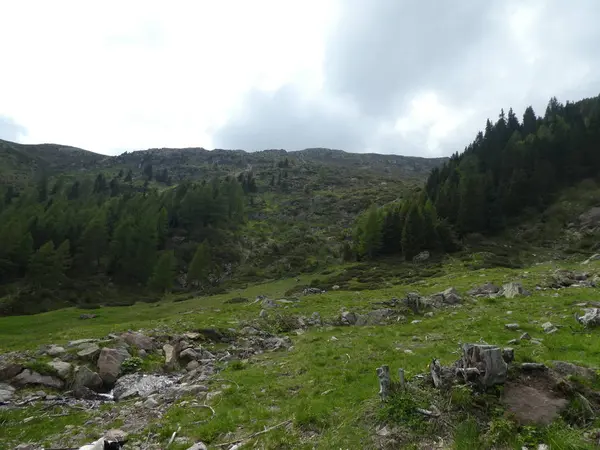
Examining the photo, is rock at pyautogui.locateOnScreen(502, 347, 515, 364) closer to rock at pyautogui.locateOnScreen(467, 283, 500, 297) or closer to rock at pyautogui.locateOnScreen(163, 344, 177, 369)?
rock at pyautogui.locateOnScreen(163, 344, 177, 369)

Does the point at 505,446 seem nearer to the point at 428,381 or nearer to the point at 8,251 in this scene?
the point at 428,381

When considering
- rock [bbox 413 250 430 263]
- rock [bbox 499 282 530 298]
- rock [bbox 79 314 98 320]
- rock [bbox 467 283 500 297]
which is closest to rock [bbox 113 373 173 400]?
rock [bbox 499 282 530 298]

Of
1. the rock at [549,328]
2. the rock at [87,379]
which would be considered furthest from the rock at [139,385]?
the rock at [549,328]

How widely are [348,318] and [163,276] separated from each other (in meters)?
57.8

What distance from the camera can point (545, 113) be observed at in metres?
152

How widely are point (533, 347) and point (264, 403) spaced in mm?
10466

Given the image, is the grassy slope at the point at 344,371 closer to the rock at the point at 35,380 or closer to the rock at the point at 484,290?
the rock at the point at 35,380

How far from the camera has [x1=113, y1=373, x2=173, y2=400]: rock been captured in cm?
1544

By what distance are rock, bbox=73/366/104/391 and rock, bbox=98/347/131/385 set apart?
21.3 inches

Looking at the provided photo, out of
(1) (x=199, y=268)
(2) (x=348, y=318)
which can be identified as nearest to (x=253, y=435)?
(2) (x=348, y=318)

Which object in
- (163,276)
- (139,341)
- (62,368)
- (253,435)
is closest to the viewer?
(253,435)

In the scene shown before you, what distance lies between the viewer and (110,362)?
58.9 feet

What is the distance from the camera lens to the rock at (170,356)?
19.4m

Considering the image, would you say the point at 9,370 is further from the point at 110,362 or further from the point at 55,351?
the point at 110,362
